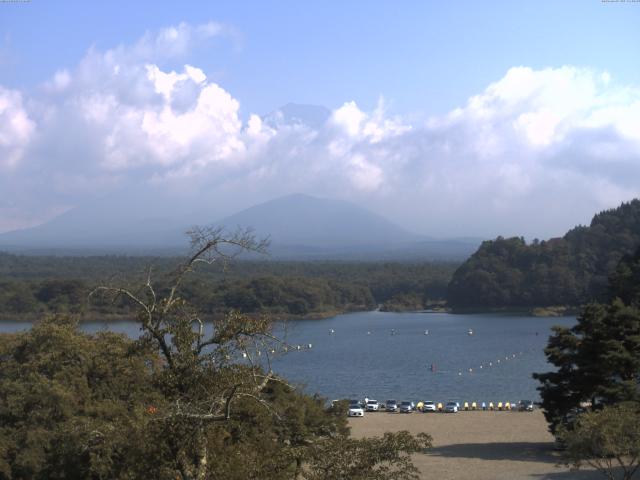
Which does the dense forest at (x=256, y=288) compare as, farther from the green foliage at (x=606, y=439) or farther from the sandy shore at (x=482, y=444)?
the green foliage at (x=606, y=439)

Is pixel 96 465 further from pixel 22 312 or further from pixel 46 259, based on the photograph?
pixel 46 259

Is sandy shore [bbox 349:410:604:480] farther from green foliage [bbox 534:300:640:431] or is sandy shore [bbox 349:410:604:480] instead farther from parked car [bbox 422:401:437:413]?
green foliage [bbox 534:300:640:431]

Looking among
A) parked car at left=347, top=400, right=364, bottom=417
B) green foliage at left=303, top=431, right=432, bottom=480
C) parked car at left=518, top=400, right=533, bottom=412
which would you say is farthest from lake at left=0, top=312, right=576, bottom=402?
Result: green foliage at left=303, top=431, right=432, bottom=480

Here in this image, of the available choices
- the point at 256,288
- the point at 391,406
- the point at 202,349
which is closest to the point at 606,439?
the point at 202,349

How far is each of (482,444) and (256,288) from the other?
3349cm

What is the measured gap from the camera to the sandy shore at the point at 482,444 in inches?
476

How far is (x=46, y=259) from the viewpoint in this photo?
82875 mm

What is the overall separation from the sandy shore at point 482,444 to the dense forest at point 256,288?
42.8 feet

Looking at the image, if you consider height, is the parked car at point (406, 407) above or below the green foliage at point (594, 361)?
below

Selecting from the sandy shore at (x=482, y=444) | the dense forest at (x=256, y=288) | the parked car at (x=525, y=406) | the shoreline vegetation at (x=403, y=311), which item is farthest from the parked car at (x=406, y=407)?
the shoreline vegetation at (x=403, y=311)

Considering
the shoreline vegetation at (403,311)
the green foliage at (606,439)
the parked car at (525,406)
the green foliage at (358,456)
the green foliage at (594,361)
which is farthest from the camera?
the shoreline vegetation at (403,311)

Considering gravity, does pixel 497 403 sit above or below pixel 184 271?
below

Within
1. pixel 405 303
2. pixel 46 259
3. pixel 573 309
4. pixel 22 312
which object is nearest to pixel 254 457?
pixel 22 312

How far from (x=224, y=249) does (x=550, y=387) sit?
9671mm
